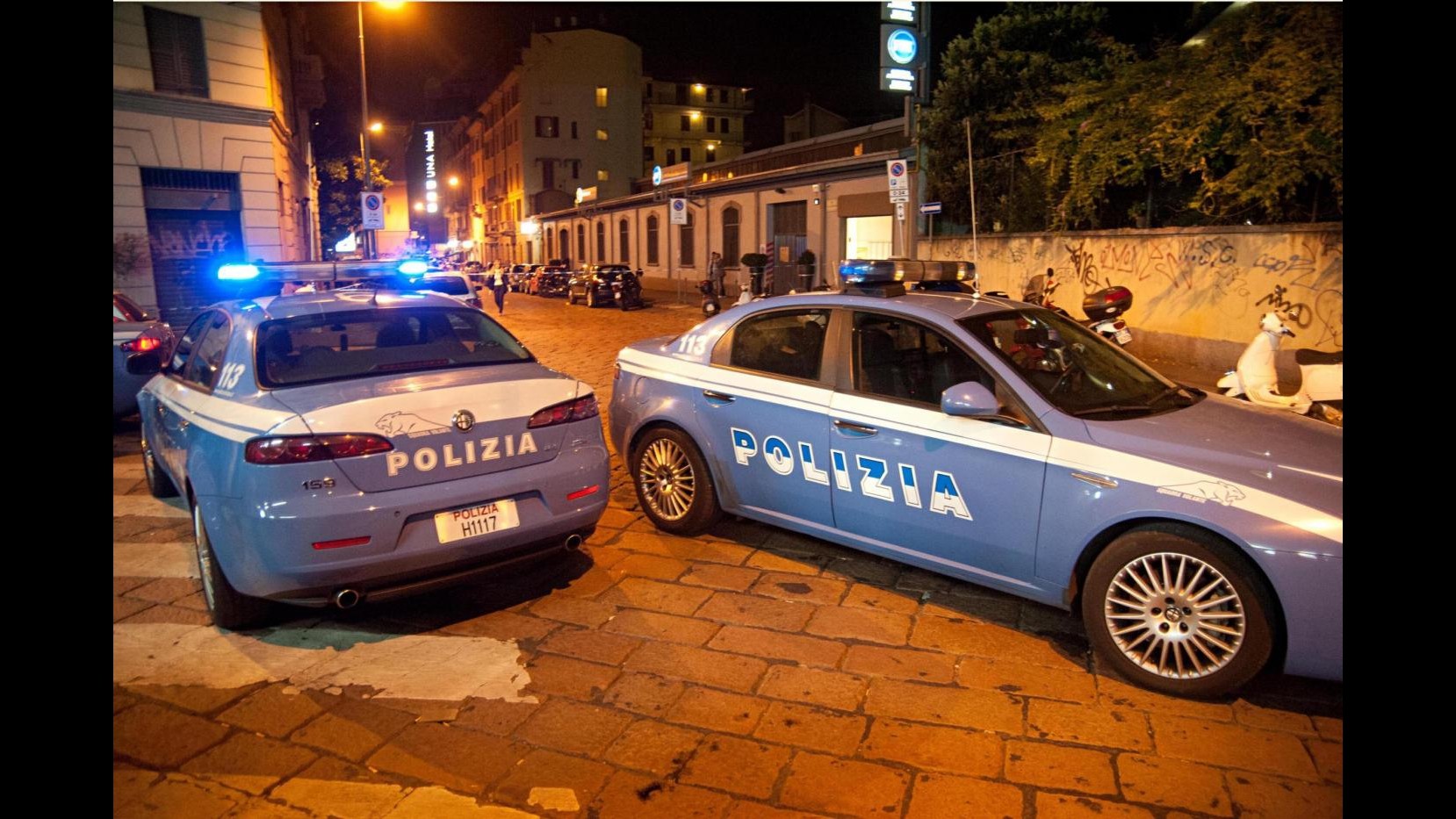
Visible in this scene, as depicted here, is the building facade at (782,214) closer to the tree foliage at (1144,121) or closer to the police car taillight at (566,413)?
the tree foliage at (1144,121)

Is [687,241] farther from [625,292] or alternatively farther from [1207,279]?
[1207,279]

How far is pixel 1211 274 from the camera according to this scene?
478 inches

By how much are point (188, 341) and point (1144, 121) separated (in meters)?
13.0

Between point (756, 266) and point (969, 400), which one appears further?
point (756, 266)

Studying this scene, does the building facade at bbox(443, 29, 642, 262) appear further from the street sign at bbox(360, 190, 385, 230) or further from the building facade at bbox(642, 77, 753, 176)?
the street sign at bbox(360, 190, 385, 230)

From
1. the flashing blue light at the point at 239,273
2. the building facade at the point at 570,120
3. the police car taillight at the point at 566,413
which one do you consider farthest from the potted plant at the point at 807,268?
the building facade at the point at 570,120

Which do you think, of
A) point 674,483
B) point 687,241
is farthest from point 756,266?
point 674,483

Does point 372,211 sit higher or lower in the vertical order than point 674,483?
higher

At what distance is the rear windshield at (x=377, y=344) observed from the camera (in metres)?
4.25

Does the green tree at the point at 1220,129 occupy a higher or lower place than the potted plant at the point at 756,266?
higher

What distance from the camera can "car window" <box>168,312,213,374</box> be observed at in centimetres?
523

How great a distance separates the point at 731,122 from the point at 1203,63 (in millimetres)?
62284

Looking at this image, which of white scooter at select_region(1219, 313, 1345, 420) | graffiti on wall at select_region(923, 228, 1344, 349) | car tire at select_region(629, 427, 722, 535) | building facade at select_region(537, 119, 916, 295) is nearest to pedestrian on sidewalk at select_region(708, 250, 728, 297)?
building facade at select_region(537, 119, 916, 295)

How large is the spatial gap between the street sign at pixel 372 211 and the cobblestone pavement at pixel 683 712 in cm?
1879
